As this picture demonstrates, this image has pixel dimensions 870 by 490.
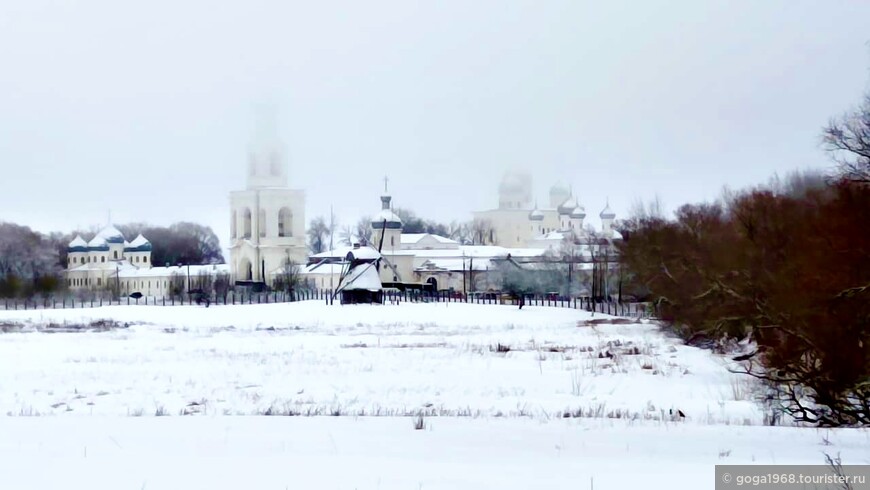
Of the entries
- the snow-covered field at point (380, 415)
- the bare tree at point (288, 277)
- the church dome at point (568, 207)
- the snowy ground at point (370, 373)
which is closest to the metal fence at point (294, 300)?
the bare tree at point (288, 277)

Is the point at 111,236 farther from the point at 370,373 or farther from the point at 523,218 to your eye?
the point at 370,373

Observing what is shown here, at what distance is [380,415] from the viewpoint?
50.8 ft

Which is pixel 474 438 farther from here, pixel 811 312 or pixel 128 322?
pixel 128 322

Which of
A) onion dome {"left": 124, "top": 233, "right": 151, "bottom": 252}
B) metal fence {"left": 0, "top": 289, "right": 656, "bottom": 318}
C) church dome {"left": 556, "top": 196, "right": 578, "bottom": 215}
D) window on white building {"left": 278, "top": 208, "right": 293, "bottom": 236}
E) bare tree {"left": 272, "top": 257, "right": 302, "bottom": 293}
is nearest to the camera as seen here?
metal fence {"left": 0, "top": 289, "right": 656, "bottom": 318}

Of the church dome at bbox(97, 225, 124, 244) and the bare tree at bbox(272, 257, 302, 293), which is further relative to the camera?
the church dome at bbox(97, 225, 124, 244)

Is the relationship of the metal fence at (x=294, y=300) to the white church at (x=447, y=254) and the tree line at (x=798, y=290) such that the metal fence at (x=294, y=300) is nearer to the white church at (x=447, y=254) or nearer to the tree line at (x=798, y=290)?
the white church at (x=447, y=254)

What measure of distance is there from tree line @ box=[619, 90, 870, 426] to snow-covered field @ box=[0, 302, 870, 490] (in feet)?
2.91

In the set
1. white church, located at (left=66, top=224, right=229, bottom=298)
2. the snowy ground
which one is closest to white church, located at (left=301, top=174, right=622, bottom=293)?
white church, located at (left=66, top=224, right=229, bottom=298)

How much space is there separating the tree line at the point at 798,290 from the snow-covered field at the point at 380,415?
0.89 metres

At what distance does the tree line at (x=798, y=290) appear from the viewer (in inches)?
628

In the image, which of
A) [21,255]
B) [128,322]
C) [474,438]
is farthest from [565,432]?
[21,255]

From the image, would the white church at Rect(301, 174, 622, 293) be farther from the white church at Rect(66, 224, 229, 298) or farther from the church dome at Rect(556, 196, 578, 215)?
the white church at Rect(66, 224, 229, 298)

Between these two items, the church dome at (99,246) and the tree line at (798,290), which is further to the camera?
the church dome at (99,246)

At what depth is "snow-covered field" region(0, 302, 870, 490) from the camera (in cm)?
1030
